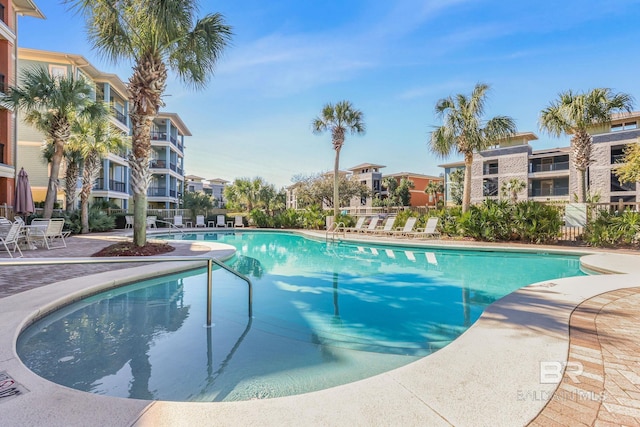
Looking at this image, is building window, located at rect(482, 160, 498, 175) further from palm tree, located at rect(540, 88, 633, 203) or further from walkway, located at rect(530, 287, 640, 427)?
walkway, located at rect(530, 287, 640, 427)

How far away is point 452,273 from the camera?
8.17 meters

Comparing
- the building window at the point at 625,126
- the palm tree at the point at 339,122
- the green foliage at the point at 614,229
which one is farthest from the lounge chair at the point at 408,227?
the building window at the point at 625,126

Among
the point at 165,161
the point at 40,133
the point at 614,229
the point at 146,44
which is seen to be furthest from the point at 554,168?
the point at 40,133

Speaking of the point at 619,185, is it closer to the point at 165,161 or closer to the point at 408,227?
the point at 408,227

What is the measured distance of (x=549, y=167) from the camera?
3484 centimetres

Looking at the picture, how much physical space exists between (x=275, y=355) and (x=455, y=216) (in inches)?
532

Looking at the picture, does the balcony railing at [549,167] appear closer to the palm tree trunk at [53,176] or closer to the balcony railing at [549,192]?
the balcony railing at [549,192]

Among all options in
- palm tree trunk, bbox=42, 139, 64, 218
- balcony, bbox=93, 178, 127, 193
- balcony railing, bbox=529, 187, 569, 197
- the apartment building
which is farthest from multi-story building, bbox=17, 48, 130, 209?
balcony railing, bbox=529, 187, 569, 197

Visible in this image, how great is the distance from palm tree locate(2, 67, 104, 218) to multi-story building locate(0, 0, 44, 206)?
52.3 inches

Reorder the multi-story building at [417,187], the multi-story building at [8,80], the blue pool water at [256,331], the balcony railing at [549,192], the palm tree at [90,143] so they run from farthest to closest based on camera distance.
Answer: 1. the multi-story building at [417,187]
2. the balcony railing at [549,192]
3. the palm tree at [90,143]
4. the multi-story building at [8,80]
5. the blue pool water at [256,331]

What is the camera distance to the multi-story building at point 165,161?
1307 inches

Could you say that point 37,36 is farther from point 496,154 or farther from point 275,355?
point 496,154

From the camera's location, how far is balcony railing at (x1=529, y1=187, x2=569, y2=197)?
33778 millimetres

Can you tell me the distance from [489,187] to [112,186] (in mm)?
38786
